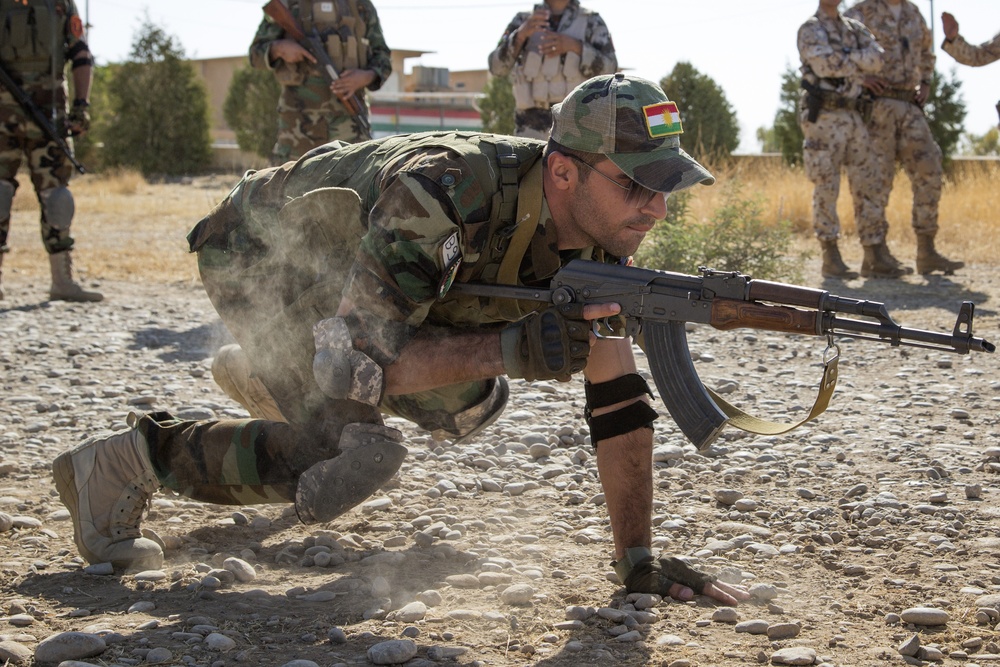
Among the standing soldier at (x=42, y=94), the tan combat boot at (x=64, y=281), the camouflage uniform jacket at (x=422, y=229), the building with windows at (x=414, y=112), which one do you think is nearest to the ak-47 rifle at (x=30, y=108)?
the standing soldier at (x=42, y=94)

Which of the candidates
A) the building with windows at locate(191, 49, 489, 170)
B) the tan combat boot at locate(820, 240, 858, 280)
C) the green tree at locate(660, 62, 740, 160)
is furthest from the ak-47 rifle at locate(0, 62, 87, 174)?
the building with windows at locate(191, 49, 489, 170)

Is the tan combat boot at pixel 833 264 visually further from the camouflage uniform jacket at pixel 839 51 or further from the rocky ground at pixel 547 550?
the rocky ground at pixel 547 550

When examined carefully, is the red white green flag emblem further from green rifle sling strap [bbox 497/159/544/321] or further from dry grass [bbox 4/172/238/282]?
dry grass [bbox 4/172/238/282]

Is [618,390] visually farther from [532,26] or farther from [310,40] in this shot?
[532,26]

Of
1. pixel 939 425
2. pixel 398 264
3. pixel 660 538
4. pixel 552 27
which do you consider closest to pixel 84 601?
pixel 398 264

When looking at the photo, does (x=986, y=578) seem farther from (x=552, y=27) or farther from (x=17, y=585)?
(x=552, y=27)

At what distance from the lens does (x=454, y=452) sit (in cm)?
461

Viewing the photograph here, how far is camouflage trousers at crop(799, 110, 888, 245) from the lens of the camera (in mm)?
8727

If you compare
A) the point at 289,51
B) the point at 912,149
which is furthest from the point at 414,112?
the point at 289,51

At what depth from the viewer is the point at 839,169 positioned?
8.85 m

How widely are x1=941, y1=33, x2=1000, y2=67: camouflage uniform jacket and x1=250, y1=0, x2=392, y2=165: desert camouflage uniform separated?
179 inches

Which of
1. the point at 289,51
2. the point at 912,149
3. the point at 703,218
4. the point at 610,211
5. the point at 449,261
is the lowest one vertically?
the point at 703,218

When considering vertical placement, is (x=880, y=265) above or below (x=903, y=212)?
below

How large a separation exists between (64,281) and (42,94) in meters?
1.46
